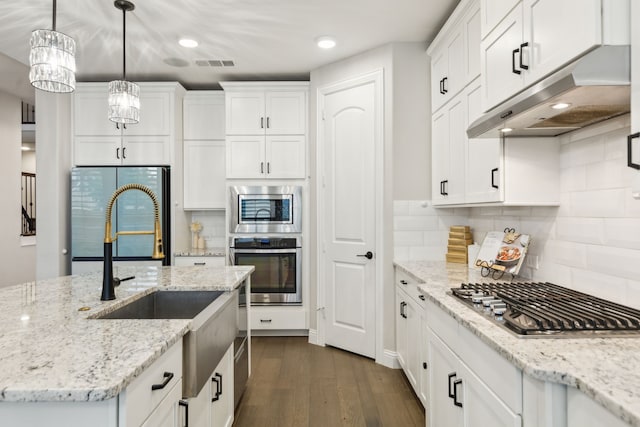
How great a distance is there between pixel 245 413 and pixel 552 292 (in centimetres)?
195

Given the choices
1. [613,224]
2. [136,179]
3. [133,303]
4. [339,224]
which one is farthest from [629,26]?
[136,179]

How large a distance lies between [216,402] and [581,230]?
1924mm

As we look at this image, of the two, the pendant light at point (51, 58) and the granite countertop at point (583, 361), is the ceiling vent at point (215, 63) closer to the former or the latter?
the pendant light at point (51, 58)

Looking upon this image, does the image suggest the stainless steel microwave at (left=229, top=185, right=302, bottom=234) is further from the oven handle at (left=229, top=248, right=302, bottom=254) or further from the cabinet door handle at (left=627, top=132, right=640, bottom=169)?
the cabinet door handle at (left=627, top=132, right=640, bottom=169)

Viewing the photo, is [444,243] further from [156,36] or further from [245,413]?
[156,36]

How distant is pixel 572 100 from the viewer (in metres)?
1.32

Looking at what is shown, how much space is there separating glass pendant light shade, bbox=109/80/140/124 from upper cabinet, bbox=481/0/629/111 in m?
2.25

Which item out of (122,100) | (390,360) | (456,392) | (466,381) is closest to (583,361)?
(466,381)

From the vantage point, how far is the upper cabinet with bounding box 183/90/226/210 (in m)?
4.27

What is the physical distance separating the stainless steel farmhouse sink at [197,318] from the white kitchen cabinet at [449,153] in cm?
164

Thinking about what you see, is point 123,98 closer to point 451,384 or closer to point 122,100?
point 122,100

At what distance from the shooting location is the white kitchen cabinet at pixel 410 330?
243cm

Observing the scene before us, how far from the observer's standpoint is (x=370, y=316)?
3.34m

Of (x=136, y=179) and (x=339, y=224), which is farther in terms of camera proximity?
(x=136, y=179)
